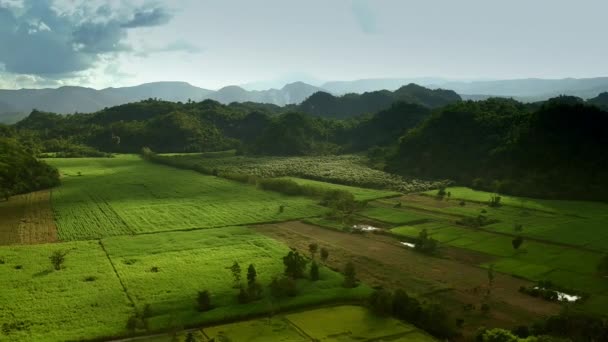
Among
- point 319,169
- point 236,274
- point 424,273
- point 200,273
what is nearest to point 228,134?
point 319,169

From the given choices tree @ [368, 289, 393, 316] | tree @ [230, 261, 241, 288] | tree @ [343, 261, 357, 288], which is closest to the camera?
tree @ [368, 289, 393, 316]

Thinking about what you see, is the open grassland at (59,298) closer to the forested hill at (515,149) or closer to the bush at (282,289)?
the bush at (282,289)

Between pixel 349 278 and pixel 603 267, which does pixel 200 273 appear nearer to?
pixel 349 278

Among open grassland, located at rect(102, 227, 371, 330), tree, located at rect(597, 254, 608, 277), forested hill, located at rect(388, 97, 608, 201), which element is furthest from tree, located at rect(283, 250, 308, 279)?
forested hill, located at rect(388, 97, 608, 201)

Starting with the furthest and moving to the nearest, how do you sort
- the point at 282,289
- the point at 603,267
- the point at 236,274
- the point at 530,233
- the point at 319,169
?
the point at 319,169 < the point at 530,233 < the point at 603,267 < the point at 236,274 < the point at 282,289

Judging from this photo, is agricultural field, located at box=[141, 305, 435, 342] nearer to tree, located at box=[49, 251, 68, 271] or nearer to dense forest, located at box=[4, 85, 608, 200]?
tree, located at box=[49, 251, 68, 271]
